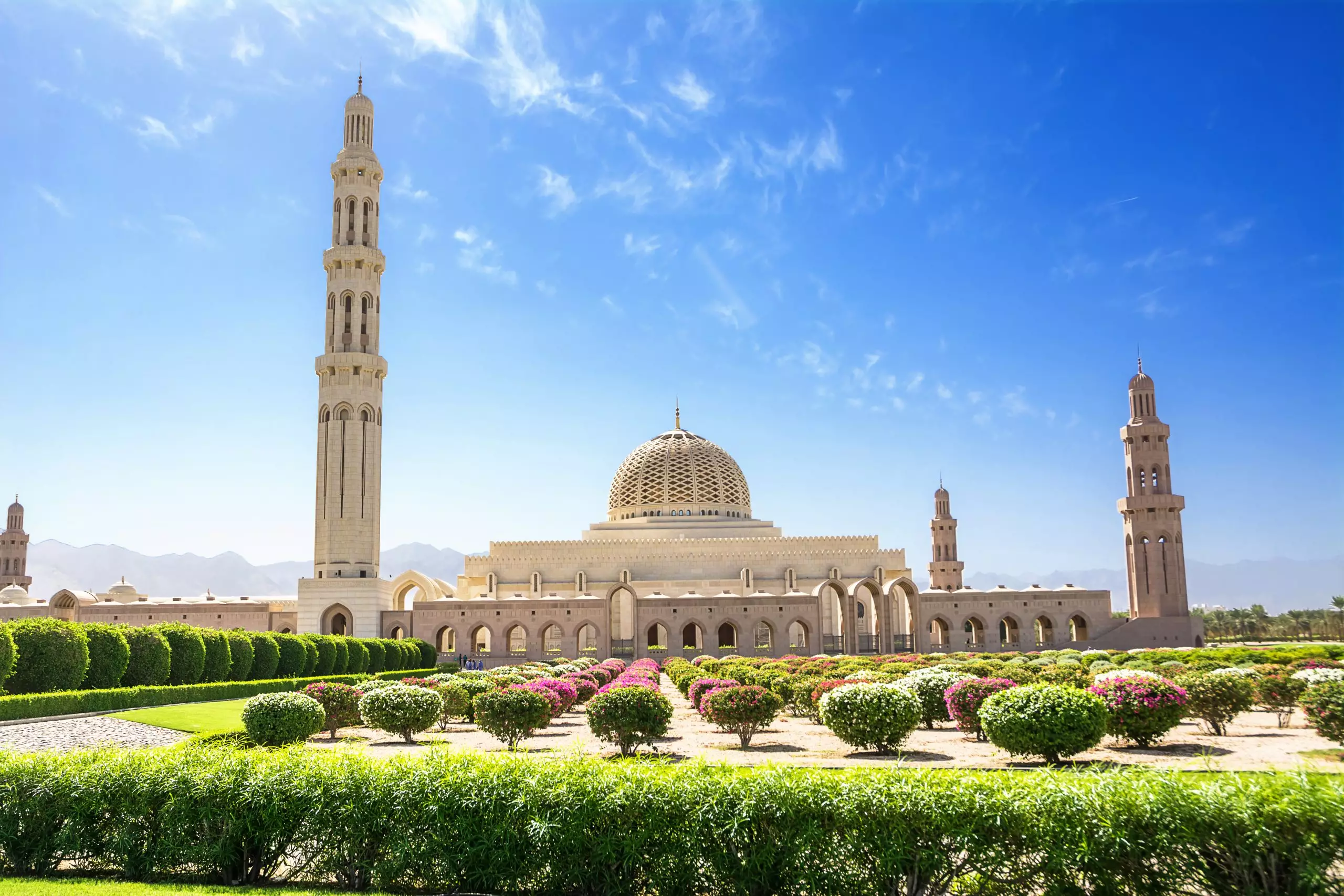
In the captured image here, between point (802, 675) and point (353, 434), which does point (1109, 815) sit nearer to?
point (802, 675)

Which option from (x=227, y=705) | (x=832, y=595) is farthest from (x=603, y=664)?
(x=832, y=595)

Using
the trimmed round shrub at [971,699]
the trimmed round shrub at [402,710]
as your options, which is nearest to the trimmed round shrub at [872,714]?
the trimmed round shrub at [971,699]

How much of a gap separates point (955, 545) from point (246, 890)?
43.7 metres

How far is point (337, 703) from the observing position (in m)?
14.0

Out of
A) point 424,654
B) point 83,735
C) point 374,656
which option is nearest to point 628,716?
point 83,735

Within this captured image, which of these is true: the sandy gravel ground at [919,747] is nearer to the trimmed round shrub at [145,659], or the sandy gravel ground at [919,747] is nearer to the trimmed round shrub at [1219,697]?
the trimmed round shrub at [1219,697]

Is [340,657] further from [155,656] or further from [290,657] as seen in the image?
[155,656]

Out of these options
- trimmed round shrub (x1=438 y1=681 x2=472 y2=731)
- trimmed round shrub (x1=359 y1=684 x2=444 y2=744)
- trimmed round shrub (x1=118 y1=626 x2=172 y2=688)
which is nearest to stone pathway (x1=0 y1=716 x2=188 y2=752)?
trimmed round shrub (x1=359 y1=684 x2=444 y2=744)

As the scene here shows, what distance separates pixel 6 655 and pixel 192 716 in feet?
10.1

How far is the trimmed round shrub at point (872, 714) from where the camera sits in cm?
1098

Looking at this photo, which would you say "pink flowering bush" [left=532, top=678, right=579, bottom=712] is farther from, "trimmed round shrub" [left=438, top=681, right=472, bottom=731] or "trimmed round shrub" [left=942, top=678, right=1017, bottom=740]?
"trimmed round shrub" [left=942, top=678, right=1017, bottom=740]

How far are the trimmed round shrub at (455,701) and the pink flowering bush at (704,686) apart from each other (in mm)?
3525

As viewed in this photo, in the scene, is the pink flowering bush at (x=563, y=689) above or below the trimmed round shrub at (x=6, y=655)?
below

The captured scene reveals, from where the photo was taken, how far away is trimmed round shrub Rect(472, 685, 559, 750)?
1241 cm
